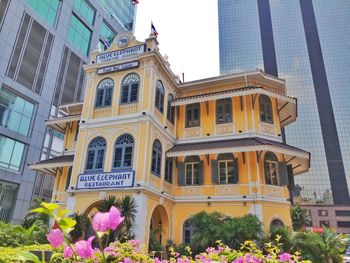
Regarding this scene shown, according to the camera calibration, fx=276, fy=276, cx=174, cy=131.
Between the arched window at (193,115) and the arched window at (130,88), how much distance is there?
3.89 meters

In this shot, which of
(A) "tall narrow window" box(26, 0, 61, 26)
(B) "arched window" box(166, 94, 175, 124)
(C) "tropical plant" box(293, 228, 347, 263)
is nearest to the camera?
(C) "tropical plant" box(293, 228, 347, 263)

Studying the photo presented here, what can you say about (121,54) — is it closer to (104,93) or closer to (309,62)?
(104,93)

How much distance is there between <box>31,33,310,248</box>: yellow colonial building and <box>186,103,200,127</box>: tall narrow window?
0.06m

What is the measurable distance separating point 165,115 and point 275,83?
7641mm

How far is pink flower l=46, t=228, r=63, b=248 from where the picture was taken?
224 cm

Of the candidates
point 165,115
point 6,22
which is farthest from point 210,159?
point 6,22

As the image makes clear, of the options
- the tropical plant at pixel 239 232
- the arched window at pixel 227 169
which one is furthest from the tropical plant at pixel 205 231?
the arched window at pixel 227 169

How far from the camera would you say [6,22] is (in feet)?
92.6

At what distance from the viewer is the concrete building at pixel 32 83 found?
27.6 meters

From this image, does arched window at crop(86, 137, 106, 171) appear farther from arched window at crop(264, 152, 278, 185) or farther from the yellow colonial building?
arched window at crop(264, 152, 278, 185)

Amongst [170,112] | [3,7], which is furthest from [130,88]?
[3,7]

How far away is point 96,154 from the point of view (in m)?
14.4

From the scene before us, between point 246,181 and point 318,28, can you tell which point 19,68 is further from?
point 318,28

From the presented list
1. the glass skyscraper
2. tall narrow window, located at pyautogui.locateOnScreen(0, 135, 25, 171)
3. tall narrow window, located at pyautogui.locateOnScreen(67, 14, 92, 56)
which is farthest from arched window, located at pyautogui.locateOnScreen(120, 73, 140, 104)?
the glass skyscraper
